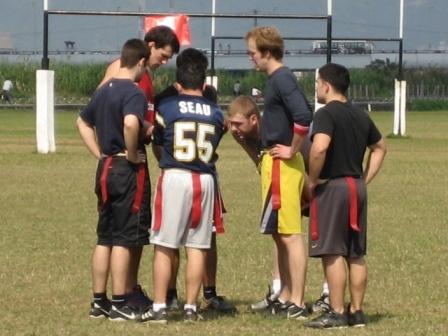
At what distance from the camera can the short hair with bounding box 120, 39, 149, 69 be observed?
9227 mm

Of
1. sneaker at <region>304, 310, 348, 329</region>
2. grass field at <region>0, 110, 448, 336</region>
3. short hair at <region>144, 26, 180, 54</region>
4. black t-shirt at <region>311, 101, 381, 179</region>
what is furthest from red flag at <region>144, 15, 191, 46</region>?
sneaker at <region>304, 310, 348, 329</region>

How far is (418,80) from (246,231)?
216 feet

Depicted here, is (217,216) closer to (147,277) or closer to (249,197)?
(147,277)

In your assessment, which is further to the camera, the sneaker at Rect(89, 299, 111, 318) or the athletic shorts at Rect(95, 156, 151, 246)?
the sneaker at Rect(89, 299, 111, 318)

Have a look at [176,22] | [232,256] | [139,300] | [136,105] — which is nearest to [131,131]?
[136,105]

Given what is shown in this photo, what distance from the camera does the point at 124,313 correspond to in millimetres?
9352

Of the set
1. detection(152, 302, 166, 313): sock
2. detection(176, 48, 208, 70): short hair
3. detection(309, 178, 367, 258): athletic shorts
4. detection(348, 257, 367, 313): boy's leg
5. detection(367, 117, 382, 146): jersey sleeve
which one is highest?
detection(176, 48, 208, 70): short hair

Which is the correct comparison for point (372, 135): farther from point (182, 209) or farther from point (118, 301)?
point (118, 301)

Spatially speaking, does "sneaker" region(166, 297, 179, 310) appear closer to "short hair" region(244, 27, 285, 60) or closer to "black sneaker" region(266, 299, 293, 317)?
"black sneaker" region(266, 299, 293, 317)

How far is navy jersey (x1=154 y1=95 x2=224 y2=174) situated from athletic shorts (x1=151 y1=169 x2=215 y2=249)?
0.07m

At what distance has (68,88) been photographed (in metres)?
66.4

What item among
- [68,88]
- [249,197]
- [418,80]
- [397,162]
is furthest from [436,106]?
[249,197]

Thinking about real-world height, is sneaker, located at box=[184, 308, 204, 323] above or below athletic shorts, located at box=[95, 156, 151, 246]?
below

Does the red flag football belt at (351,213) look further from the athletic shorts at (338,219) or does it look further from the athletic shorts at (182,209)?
the athletic shorts at (182,209)
